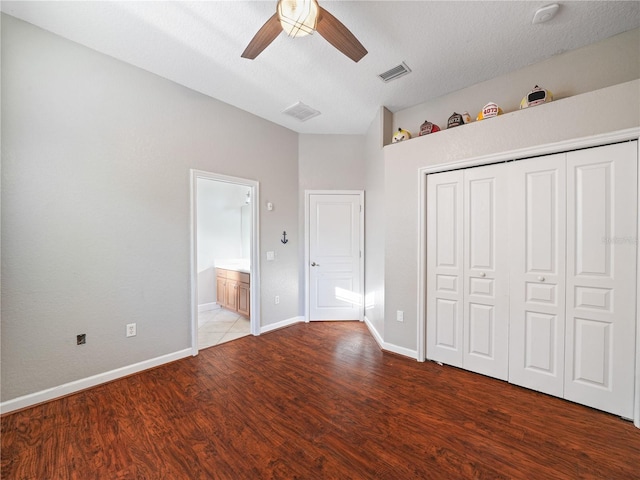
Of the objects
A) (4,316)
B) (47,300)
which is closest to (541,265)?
(47,300)

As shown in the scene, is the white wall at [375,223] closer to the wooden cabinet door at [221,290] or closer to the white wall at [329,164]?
the white wall at [329,164]

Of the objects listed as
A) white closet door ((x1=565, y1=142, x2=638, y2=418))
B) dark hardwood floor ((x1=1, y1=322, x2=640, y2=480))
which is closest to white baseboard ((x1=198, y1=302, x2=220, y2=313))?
dark hardwood floor ((x1=1, y1=322, x2=640, y2=480))

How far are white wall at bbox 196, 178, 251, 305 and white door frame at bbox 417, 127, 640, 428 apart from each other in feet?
11.1

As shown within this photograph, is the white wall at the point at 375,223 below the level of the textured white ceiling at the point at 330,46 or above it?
below

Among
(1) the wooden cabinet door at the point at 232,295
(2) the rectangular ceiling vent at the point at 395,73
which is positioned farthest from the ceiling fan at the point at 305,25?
(1) the wooden cabinet door at the point at 232,295

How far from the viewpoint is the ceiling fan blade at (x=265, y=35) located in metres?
1.63

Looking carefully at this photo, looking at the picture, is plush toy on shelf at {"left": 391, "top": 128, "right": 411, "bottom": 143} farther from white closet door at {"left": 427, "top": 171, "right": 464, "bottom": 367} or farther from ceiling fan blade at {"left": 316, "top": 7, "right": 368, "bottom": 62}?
ceiling fan blade at {"left": 316, "top": 7, "right": 368, "bottom": 62}

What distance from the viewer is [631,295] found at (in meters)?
1.91

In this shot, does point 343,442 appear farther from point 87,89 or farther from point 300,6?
point 87,89

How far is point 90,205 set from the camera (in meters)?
2.33

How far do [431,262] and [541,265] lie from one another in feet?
3.03

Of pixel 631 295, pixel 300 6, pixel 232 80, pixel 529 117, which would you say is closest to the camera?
pixel 300 6

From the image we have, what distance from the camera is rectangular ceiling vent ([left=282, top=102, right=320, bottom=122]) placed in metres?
3.29

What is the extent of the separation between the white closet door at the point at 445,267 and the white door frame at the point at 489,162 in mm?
55
